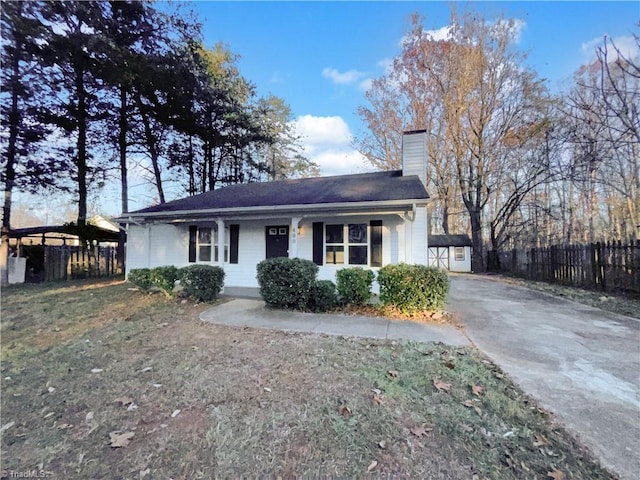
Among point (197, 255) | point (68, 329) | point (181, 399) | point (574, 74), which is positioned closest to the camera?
point (181, 399)

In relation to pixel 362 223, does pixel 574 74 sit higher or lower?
higher

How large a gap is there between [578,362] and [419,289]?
2.75m

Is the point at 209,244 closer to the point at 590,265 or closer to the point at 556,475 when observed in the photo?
the point at 556,475

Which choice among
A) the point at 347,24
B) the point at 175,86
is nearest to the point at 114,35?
the point at 175,86

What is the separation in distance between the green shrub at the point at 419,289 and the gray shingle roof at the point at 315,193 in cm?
211

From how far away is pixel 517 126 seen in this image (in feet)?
57.9

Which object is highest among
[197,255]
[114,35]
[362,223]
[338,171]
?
Answer: [114,35]

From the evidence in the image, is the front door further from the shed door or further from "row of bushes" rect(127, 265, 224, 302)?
the shed door

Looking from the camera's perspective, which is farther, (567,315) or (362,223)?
(362,223)

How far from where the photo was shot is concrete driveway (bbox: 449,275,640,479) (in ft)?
8.25

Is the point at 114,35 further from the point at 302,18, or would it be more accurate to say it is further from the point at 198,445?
the point at 198,445

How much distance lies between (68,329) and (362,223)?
23.6 feet

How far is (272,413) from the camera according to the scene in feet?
8.93

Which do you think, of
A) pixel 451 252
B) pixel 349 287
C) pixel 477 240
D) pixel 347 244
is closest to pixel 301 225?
pixel 347 244
